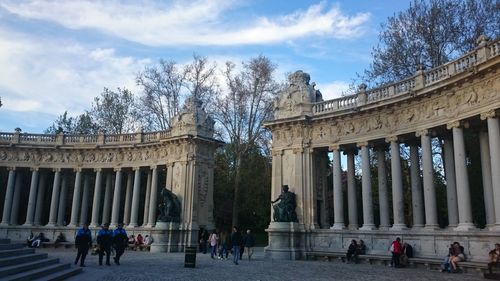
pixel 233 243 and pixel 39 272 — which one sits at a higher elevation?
pixel 233 243

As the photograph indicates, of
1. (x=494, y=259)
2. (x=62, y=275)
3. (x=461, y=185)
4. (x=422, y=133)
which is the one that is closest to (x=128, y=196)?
(x=62, y=275)

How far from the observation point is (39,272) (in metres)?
13.0

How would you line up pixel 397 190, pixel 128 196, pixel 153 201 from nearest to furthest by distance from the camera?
pixel 397 190, pixel 153 201, pixel 128 196

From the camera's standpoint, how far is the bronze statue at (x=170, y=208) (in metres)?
31.8

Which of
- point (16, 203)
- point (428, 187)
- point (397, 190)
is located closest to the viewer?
point (428, 187)

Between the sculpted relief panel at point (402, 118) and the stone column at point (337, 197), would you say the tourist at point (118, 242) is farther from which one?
the sculpted relief panel at point (402, 118)

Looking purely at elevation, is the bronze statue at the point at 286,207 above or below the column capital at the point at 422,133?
below

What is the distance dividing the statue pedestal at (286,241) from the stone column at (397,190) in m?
5.69

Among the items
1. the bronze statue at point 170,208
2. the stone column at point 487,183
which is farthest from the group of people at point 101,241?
the stone column at point 487,183

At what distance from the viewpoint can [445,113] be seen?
20828 mm

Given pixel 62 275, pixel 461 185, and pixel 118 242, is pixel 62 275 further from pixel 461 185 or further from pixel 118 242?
pixel 461 185

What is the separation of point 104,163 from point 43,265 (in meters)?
24.0

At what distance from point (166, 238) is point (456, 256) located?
19.9m

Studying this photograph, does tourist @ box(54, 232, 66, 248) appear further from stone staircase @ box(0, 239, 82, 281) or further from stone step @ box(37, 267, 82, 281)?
stone step @ box(37, 267, 82, 281)
